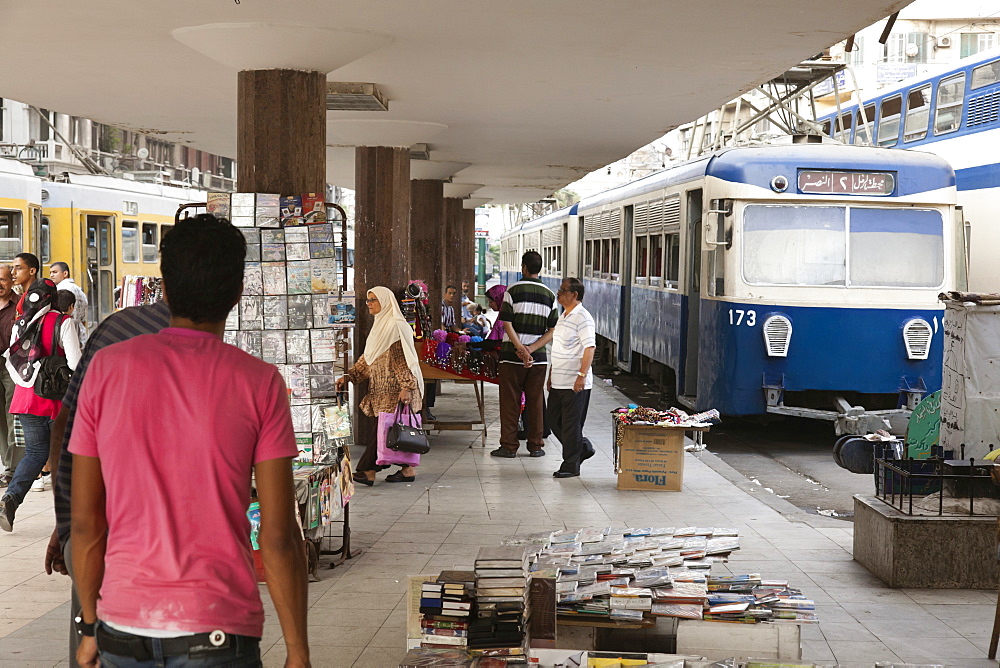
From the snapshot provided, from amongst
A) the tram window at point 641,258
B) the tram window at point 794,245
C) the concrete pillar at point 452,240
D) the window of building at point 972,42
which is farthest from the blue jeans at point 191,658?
the window of building at point 972,42

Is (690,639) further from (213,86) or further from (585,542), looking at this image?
(213,86)

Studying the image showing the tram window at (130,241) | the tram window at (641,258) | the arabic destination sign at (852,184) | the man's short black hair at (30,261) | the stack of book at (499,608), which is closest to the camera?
the stack of book at (499,608)

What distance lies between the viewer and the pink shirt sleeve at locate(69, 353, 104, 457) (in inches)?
103

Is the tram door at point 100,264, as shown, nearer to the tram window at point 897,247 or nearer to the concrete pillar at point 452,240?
the concrete pillar at point 452,240

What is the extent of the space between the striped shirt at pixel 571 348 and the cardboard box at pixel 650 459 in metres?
0.68

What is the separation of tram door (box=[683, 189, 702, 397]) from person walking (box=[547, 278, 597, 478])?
3.68m

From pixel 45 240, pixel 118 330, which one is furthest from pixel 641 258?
pixel 118 330

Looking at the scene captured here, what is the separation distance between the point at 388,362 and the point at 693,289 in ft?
18.4

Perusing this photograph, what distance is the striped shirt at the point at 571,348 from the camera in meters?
9.92

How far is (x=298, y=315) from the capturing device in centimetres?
694

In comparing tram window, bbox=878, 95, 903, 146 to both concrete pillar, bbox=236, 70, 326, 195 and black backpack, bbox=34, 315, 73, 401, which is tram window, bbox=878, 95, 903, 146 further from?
black backpack, bbox=34, 315, 73, 401

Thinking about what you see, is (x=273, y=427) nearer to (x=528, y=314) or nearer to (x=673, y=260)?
(x=528, y=314)

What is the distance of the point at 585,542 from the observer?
215 inches

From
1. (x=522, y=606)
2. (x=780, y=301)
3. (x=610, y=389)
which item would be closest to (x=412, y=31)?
(x=522, y=606)
